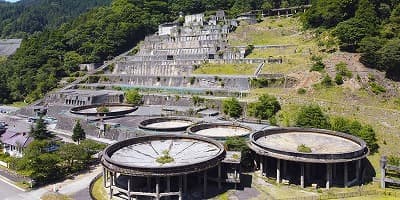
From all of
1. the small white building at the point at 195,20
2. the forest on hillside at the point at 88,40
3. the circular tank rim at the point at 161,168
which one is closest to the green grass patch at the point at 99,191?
the circular tank rim at the point at 161,168

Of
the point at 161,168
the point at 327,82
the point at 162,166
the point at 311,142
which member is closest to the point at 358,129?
the point at 311,142

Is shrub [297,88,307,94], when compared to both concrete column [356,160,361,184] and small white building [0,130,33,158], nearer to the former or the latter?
concrete column [356,160,361,184]

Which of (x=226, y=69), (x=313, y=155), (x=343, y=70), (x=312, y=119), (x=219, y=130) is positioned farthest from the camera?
(x=226, y=69)

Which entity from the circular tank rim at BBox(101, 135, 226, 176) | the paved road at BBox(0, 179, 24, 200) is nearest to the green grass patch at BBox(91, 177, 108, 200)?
the circular tank rim at BBox(101, 135, 226, 176)

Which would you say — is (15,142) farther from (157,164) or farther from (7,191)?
(157,164)

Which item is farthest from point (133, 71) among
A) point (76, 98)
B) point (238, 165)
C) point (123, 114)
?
point (238, 165)

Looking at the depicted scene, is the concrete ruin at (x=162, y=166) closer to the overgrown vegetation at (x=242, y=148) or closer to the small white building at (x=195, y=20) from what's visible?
the overgrown vegetation at (x=242, y=148)

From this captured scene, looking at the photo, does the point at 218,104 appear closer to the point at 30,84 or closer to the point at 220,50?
the point at 220,50
